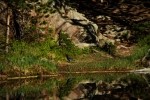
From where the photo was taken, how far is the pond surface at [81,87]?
61.0ft

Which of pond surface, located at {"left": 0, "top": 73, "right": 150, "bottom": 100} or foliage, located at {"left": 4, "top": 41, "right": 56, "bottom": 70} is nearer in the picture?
pond surface, located at {"left": 0, "top": 73, "right": 150, "bottom": 100}

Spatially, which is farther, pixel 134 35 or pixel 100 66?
pixel 134 35

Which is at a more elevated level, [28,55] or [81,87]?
[28,55]

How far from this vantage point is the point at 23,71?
85.7 feet

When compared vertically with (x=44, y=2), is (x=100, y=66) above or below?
below

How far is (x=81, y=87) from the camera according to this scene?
2192 cm

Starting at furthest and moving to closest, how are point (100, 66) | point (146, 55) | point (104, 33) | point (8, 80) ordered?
1. point (104, 33)
2. point (146, 55)
3. point (100, 66)
4. point (8, 80)

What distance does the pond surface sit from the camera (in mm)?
18594

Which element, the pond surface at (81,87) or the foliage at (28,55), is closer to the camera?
the pond surface at (81,87)

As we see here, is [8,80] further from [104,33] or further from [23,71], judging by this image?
[104,33]

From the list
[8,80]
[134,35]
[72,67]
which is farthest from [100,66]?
[134,35]

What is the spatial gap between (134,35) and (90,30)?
335 cm

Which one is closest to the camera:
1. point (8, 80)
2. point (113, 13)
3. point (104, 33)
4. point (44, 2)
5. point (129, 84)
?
point (129, 84)

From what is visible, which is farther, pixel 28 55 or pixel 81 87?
pixel 28 55
